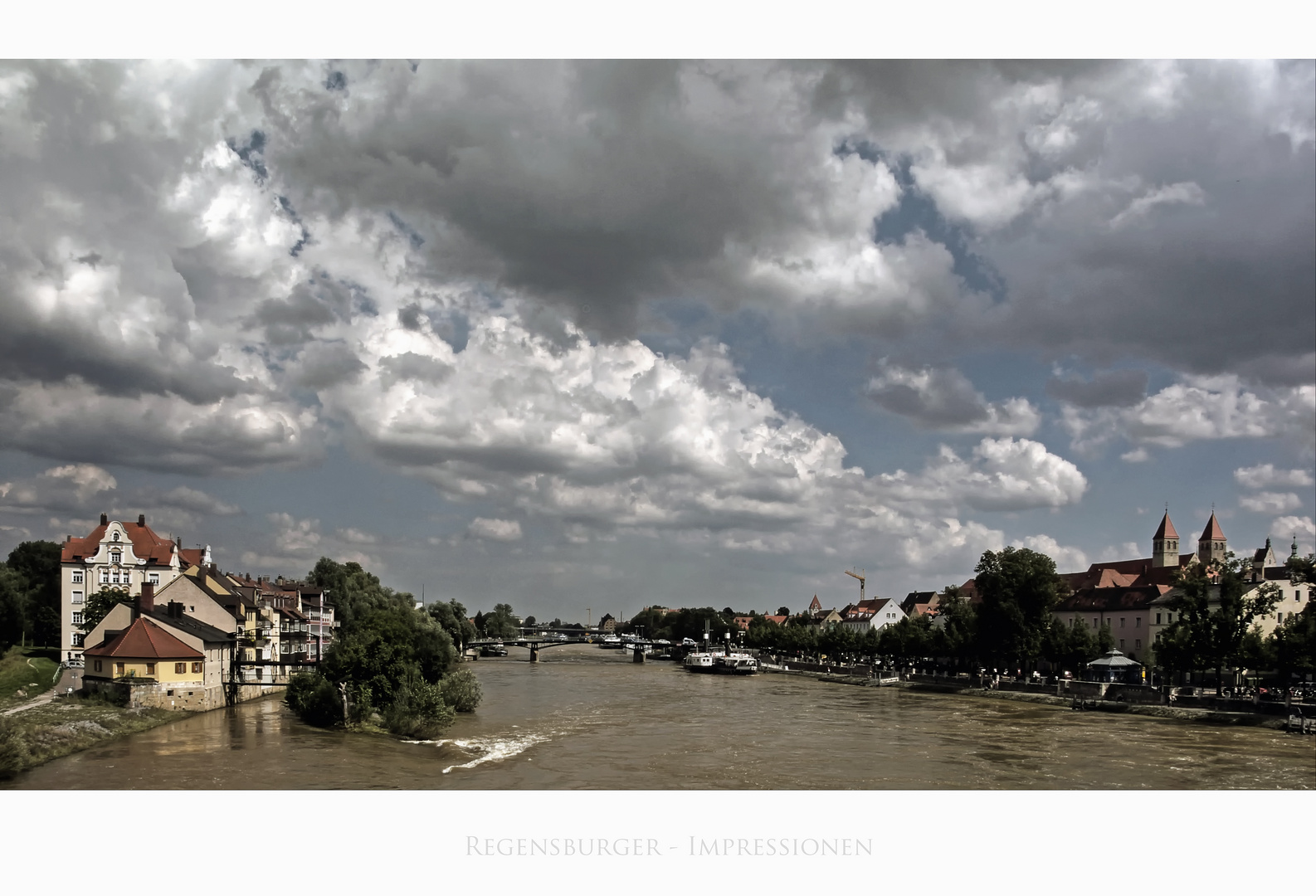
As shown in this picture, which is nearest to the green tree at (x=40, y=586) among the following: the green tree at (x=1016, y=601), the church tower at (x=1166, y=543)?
the green tree at (x=1016, y=601)

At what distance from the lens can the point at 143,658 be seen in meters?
52.8

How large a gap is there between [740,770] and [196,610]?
3976 centimetres

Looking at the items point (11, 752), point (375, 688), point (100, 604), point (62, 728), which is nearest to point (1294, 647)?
point (375, 688)

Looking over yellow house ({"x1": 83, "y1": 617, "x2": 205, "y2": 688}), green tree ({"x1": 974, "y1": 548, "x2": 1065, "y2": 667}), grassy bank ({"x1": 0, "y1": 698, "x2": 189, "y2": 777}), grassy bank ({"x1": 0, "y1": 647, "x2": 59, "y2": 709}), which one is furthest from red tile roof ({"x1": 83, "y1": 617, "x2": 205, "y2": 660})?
green tree ({"x1": 974, "y1": 548, "x2": 1065, "y2": 667})

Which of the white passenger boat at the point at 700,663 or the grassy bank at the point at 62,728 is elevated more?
the grassy bank at the point at 62,728

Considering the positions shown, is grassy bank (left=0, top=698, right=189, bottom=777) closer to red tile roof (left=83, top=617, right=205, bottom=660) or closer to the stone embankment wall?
the stone embankment wall

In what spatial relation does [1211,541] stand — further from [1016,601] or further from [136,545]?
[136,545]

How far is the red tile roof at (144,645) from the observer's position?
52625 mm

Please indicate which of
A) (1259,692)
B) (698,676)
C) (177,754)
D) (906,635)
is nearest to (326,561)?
(698,676)

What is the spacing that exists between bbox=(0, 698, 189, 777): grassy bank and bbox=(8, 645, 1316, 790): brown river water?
2.59 feet

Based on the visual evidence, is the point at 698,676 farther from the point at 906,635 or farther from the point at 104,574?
the point at 104,574

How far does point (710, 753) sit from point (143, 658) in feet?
100

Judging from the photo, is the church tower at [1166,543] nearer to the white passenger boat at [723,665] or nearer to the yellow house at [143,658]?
the white passenger boat at [723,665]

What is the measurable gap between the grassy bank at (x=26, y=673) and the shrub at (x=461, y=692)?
22370 millimetres
